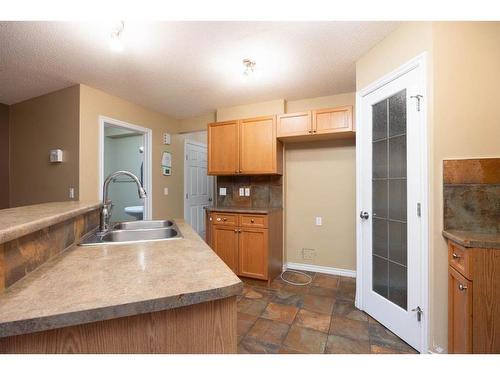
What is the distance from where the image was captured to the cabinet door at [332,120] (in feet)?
8.46

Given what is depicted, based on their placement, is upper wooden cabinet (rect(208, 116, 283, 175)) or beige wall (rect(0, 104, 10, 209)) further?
beige wall (rect(0, 104, 10, 209))

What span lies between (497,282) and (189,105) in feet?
11.6

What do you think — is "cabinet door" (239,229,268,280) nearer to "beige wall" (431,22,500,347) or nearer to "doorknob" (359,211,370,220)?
"doorknob" (359,211,370,220)

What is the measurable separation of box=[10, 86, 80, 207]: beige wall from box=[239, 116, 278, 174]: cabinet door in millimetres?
1944

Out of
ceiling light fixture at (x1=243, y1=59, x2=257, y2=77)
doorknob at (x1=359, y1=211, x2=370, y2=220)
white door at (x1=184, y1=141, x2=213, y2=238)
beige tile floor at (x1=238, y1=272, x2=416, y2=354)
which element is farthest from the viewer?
white door at (x1=184, y1=141, x2=213, y2=238)

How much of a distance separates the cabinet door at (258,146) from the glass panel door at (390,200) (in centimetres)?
120

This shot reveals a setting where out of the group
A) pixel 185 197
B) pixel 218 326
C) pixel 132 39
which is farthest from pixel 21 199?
pixel 218 326

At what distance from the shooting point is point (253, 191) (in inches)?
133

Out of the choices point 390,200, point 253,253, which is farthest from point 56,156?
point 390,200

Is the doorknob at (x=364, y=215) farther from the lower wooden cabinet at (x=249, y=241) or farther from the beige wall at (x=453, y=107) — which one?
the lower wooden cabinet at (x=249, y=241)

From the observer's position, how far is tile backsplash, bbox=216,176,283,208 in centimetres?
324

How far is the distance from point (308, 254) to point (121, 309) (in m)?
2.91

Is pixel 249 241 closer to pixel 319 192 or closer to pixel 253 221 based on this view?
pixel 253 221

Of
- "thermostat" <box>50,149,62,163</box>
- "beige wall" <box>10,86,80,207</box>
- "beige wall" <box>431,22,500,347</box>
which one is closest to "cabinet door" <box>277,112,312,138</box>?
"beige wall" <box>431,22,500,347</box>
